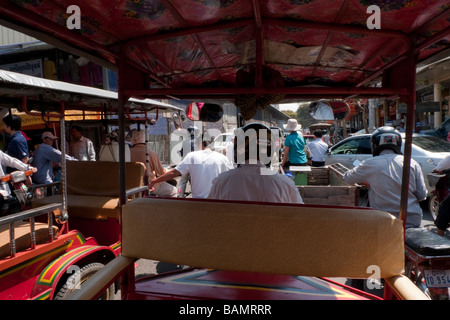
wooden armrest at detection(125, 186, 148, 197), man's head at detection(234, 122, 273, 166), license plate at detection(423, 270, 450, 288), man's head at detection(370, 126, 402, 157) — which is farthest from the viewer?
wooden armrest at detection(125, 186, 148, 197)

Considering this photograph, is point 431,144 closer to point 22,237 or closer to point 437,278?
→ point 437,278

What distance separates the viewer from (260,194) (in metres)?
2.59

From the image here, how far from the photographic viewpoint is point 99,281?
175 cm

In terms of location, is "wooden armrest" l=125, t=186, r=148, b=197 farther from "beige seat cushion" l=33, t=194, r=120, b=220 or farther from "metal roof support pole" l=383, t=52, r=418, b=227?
"metal roof support pole" l=383, t=52, r=418, b=227

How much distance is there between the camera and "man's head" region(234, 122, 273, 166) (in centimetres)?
268

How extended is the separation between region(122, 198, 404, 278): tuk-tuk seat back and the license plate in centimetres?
84

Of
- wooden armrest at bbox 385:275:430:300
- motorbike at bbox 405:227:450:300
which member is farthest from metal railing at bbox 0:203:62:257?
motorbike at bbox 405:227:450:300

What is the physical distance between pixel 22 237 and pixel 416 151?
6.73 meters

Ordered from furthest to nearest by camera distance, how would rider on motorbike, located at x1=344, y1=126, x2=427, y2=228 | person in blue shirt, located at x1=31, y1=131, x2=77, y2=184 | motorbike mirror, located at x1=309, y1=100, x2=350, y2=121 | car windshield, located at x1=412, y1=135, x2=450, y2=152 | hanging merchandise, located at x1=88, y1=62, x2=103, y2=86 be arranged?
hanging merchandise, located at x1=88, y1=62, x2=103, y2=86
car windshield, located at x1=412, y1=135, x2=450, y2=152
person in blue shirt, located at x1=31, y1=131, x2=77, y2=184
motorbike mirror, located at x1=309, y1=100, x2=350, y2=121
rider on motorbike, located at x1=344, y1=126, x2=427, y2=228

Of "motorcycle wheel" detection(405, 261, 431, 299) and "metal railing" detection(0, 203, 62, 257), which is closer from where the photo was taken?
"metal railing" detection(0, 203, 62, 257)

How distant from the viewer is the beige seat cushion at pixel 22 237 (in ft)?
8.06

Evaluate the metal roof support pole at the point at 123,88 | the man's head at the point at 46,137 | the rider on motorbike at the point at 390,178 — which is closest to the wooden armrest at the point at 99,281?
the metal roof support pole at the point at 123,88
